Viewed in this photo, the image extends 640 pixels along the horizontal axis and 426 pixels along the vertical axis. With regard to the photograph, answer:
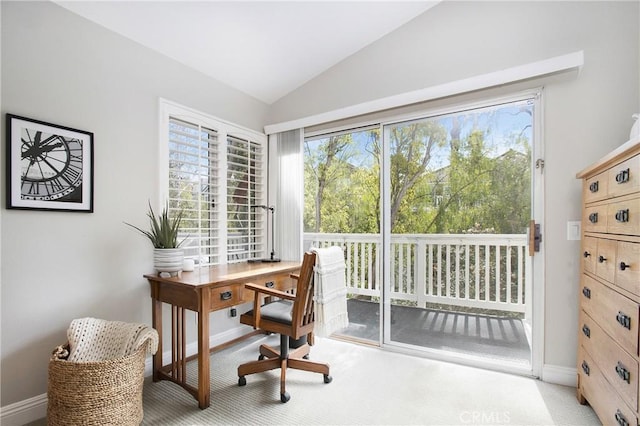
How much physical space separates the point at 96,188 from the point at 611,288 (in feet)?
9.98

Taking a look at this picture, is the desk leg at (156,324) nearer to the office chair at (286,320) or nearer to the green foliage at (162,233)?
the green foliage at (162,233)

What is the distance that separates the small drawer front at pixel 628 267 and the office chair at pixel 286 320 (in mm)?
1582

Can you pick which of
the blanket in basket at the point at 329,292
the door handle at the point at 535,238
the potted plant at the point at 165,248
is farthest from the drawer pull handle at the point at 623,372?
the potted plant at the point at 165,248

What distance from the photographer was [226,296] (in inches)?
83.7

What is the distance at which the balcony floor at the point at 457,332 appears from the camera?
254 centimetres

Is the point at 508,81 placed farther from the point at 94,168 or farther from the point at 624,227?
the point at 94,168

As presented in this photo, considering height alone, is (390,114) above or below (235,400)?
above

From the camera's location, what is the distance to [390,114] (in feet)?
A: 9.19

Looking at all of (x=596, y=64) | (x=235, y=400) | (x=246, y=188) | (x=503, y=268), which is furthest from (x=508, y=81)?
(x=235, y=400)

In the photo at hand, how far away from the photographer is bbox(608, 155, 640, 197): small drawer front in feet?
4.40

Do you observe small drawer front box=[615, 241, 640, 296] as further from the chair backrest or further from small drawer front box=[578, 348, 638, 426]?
the chair backrest

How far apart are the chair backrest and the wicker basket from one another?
3.19 feet

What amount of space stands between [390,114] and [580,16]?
1.41m

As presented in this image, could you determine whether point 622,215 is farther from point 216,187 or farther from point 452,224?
point 216,187
